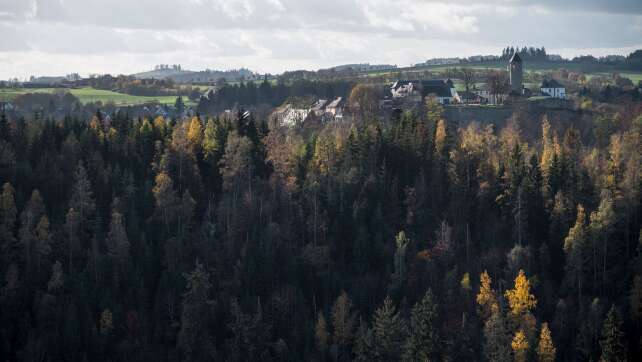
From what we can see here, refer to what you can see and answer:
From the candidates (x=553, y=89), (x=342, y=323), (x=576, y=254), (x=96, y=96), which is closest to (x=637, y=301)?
(x=576, y=254)

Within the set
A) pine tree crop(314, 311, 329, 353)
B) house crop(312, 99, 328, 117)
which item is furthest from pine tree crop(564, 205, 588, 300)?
house crop(312, 99, 328, 117)

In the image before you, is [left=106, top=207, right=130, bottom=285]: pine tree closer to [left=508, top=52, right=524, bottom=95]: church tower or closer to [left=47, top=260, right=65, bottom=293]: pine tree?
[left=47, top=260, right=65, bottom=293]: pine tree

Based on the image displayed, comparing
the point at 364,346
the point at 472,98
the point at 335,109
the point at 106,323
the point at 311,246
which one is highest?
the point at 472,98

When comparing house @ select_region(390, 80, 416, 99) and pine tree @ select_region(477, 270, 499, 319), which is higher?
house @ select_region(390, 80, 416, 99)

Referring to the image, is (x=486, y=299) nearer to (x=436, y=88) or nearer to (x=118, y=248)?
(x=118, y=248)

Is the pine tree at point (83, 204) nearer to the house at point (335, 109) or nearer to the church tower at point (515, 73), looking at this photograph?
the house at point (335, 109)

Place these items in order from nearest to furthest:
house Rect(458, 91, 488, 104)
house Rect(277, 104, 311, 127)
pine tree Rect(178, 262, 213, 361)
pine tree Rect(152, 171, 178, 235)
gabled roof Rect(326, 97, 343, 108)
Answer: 1. pine tree Rect(178, 262, 213, 361)
2. pine tree Rect(152, 171, 178, 235)
3. house Rect(277, 104, 311, 127)
4. gabled roof Rect(326, 97, 343, 108)
5. house Rect(458, 91, 488, 104)

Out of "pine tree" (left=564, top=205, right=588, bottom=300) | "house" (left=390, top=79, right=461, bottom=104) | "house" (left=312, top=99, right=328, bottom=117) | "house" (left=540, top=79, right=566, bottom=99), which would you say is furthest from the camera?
"house" (left=540, top=79, right=566, bottom=99)

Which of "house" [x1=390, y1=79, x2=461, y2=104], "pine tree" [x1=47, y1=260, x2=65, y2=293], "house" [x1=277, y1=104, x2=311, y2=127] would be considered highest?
"house" [x1=390, y1=79, x2=461, y2=104]
